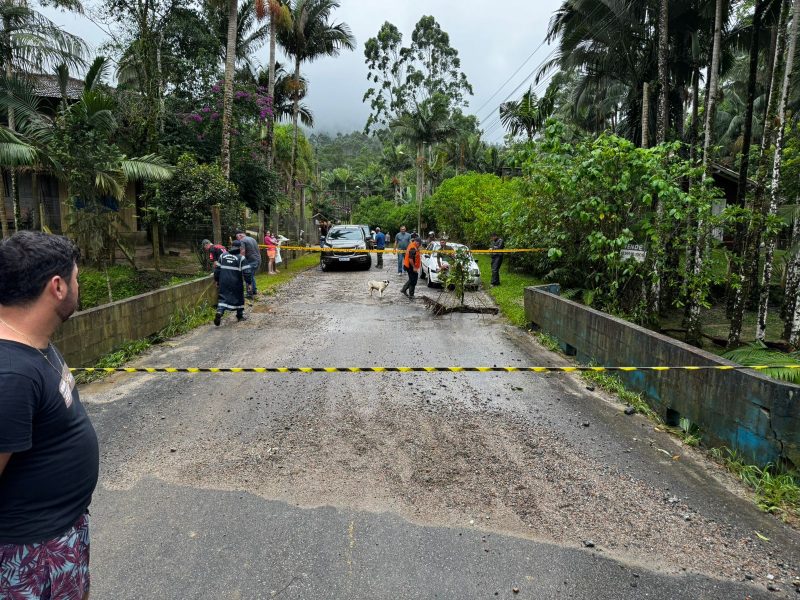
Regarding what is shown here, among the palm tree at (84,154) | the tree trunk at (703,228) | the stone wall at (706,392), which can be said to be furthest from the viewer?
the palm tree at (84,154)

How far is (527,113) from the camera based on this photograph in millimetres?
24469

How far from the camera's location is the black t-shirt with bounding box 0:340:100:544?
153cm

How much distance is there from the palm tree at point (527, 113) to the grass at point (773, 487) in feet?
68.2

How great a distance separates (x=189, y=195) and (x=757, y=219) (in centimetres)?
1361

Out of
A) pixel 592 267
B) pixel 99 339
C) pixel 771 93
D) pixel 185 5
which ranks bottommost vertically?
pixel 99 339

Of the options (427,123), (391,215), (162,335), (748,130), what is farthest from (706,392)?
(391,215)

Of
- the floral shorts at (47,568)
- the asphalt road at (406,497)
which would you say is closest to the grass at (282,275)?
the asphalt road at (406,497)

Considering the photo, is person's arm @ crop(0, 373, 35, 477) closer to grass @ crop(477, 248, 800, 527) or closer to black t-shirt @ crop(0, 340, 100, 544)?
black t-shirt @ crop(0, 340, 100, 544)

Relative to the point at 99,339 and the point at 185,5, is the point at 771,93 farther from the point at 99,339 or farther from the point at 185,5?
the point at 185,5

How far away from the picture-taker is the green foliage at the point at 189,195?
49.8 feet

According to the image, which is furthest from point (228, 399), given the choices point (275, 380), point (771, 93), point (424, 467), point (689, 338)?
point (771, 93)

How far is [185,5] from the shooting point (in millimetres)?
16875

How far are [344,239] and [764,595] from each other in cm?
1998

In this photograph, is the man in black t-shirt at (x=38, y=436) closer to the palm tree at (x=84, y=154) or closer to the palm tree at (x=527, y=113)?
the palm tree at (x=84, y=154)
